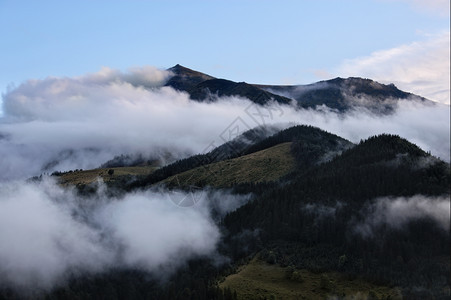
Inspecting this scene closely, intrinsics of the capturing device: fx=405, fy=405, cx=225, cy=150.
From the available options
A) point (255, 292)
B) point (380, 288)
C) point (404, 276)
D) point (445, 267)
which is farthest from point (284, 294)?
point (445, 267)


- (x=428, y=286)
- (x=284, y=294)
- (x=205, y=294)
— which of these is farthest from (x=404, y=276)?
(x=205, y=294)

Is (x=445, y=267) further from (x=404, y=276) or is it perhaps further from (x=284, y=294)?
(x=284, y=294)

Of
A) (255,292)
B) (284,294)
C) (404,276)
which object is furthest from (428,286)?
(255,292)

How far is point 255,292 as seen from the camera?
7559 inches

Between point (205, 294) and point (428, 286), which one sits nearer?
point (428, 286)

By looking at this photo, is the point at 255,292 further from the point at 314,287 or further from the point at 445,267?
the point at 445,267

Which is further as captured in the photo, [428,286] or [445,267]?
[445,267]

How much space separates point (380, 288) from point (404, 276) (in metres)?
16.4

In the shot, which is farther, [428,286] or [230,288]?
[230,288]

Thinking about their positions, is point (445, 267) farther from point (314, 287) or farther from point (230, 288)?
point (230, 288)

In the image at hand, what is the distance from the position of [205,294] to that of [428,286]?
101 meters

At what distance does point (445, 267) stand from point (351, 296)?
2017 inches

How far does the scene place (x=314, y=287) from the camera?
650 feet

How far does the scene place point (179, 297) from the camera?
652ft
